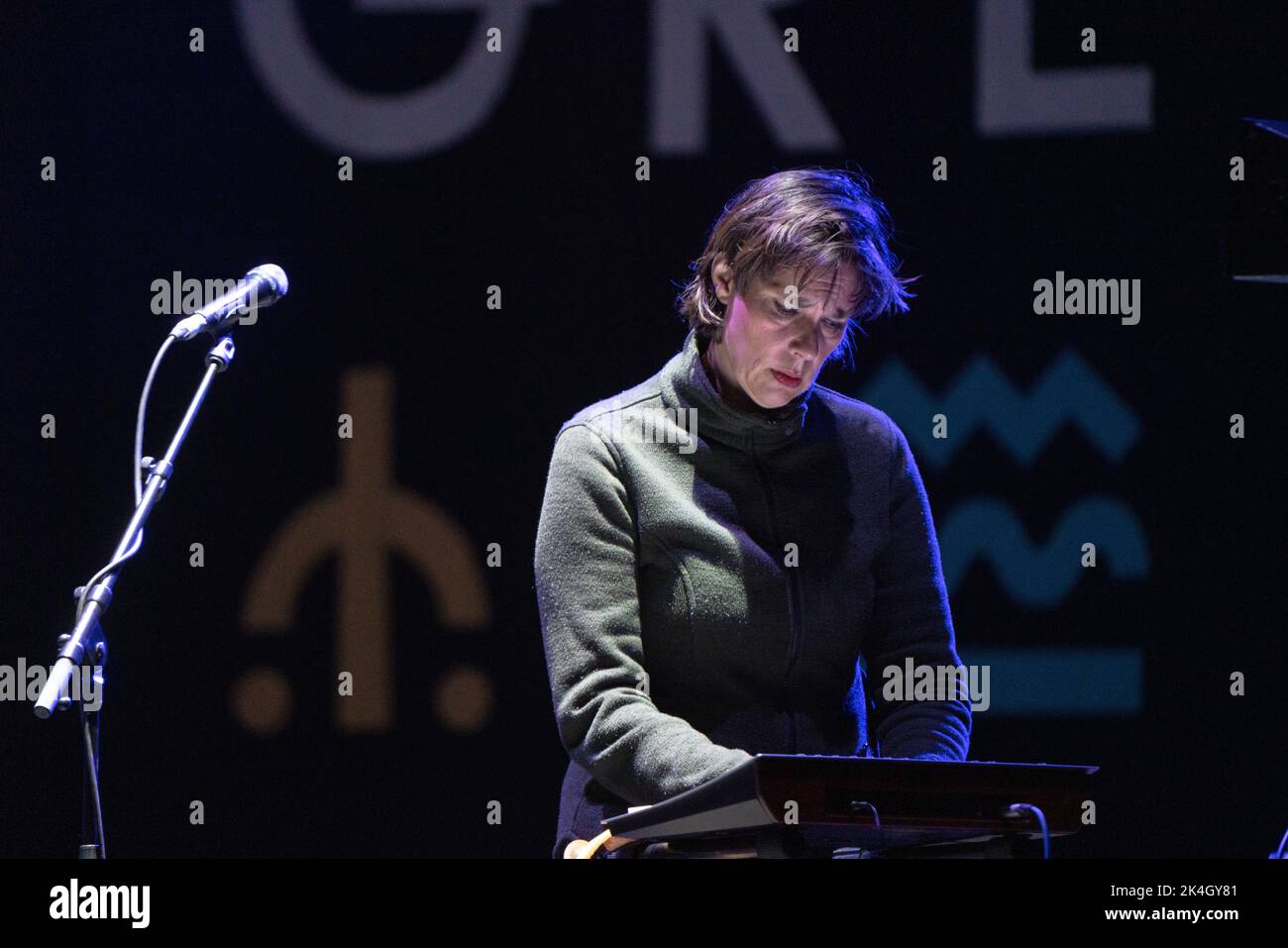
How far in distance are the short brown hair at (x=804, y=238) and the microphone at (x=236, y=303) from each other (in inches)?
28.6

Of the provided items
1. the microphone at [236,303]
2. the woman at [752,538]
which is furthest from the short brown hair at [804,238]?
the microphone at [236,303]

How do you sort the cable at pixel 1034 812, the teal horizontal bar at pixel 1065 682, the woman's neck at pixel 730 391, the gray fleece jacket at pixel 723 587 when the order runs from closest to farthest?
the cable at pixel 1034 812, the gray fleece jacket at pixel 723 587, the woman's neck at pixel 730 391, the teal horizontal bar at pixel 1065 682

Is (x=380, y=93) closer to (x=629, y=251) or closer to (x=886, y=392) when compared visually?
(x=629, y=251)

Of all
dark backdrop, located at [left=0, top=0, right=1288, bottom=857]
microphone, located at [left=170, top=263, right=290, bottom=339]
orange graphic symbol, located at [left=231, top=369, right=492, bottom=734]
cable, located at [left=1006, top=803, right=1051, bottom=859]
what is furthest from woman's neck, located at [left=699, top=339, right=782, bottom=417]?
orange graphic symbol, located at [left=231, top=369, right=492, bottom=734]

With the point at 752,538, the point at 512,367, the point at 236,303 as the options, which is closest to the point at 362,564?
the point at 512,367

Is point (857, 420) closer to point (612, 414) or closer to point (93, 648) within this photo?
point (612, 414)

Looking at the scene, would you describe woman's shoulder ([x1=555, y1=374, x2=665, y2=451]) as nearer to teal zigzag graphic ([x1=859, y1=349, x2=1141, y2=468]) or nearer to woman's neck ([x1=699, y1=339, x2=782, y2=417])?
woman's neck ([x1=699, y1=339, x2=782, y2=417])

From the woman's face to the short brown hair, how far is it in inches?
0.7

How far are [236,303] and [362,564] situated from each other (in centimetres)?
107

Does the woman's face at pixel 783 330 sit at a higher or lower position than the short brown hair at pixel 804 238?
lower

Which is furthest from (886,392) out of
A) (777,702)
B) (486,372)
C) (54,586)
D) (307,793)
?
(54,586)

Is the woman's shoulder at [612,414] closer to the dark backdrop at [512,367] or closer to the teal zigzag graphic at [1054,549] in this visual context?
the dark backdrop at [512,367]

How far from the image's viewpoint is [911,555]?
241cm

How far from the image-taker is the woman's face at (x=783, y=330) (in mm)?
2281
